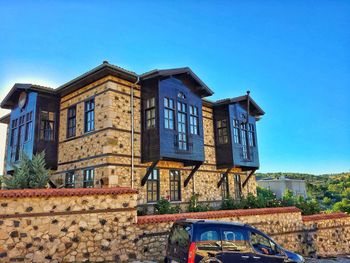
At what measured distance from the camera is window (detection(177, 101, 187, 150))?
15.3 m

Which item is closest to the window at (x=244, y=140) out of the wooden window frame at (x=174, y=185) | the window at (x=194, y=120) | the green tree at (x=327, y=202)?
the window at (x=194, y=120)

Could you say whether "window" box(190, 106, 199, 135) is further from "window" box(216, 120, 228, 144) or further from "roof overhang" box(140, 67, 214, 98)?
"window" box(216, 120, 228, 144)

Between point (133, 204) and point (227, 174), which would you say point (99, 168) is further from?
point (227, 174)

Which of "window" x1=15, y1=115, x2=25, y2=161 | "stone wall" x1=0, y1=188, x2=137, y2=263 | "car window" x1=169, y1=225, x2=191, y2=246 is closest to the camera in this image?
"car window" x1=169, y1=225, x2=191, y2=246

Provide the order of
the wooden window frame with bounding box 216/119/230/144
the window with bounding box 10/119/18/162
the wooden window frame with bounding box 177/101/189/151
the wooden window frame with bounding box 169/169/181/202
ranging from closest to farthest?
the wooden window frame with bounding box 177/101/189/151 → the wooden window frame with bounding box 169/169/181/202 → the window with bounding box 10/119/18/162 → the wooden window frame with bounding box 216/119/230/144

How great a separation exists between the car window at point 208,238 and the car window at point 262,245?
1042mm

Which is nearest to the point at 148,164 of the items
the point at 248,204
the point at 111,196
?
the point at 111,196

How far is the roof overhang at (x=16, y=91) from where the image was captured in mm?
15657

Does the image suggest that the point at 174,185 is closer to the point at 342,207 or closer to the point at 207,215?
the point at 207,215

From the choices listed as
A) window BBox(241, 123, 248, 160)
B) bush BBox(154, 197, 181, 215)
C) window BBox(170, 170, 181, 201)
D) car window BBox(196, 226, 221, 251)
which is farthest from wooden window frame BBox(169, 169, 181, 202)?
car window BBox(196, 226, 221, 251)

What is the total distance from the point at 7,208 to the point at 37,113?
905 cm

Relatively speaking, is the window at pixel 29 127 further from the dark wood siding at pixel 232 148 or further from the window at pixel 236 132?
the window at pixel 236 132

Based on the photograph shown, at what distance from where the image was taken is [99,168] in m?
13.5

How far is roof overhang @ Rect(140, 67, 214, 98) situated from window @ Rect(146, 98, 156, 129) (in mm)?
1317
